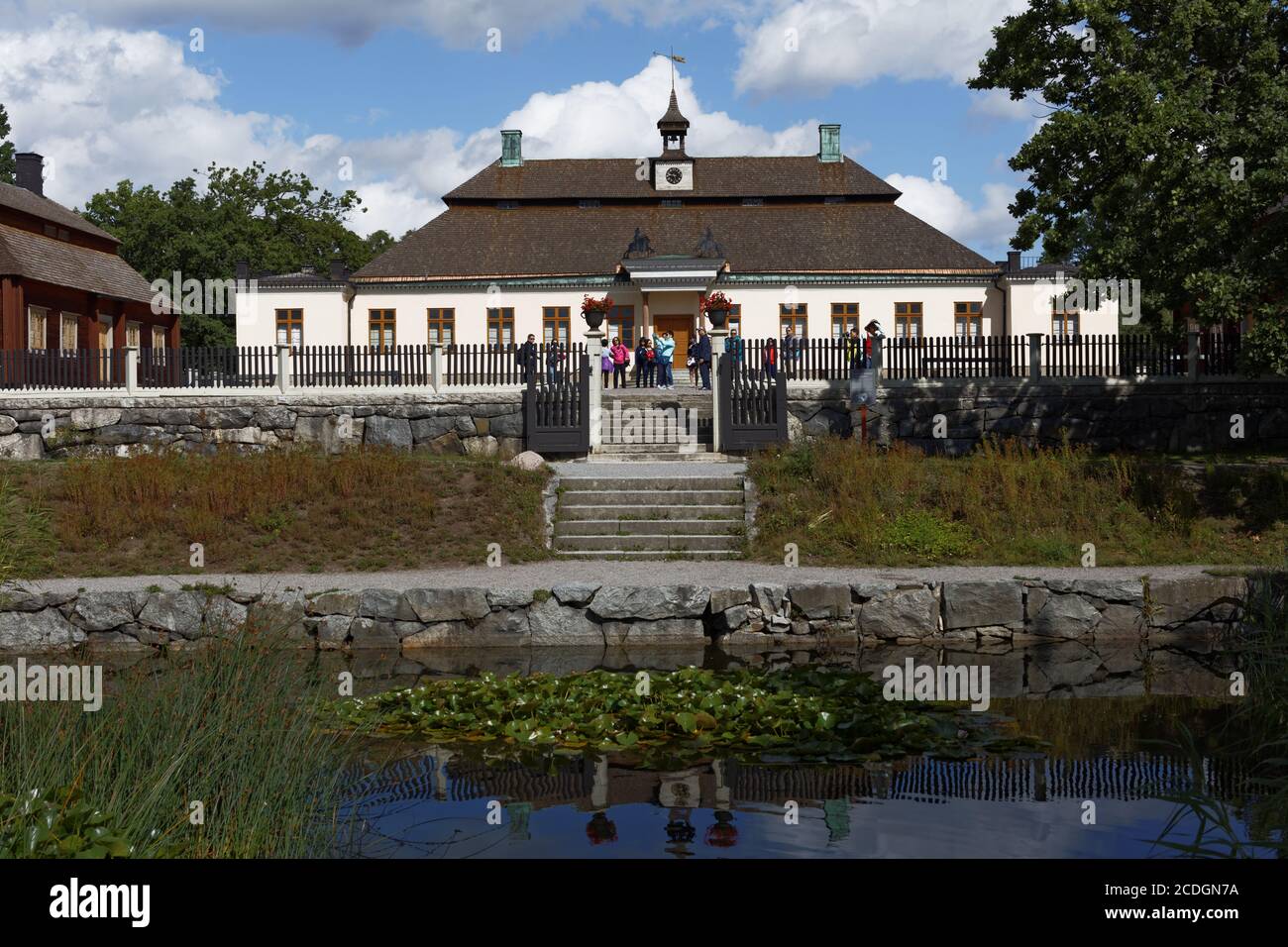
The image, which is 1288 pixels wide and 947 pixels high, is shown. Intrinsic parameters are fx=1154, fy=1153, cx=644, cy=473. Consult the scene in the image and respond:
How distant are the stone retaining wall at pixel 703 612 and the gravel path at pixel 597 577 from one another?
0.33 m

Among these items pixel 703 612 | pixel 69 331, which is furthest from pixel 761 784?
pixel 69 331

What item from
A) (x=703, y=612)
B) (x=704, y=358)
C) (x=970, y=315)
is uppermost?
(x=970, y=315)

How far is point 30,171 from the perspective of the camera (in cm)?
4153

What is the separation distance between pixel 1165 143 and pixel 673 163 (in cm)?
2703

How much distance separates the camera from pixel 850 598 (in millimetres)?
12859

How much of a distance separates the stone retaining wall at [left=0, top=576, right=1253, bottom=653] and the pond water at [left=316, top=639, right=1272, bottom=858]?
123 inches

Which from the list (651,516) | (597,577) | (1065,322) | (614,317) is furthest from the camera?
(614,317)

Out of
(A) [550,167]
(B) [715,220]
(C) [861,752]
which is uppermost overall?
(A) [550,167]

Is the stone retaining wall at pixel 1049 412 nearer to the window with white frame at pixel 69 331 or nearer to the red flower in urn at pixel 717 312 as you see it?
the red flower in urn at pixel 717 312

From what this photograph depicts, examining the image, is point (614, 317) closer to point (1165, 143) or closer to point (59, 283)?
point (59, 283)

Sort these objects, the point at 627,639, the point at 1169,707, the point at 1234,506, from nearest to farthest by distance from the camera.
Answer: the point at 1169,707 → the point at 627,639 → the point at 1234,506
